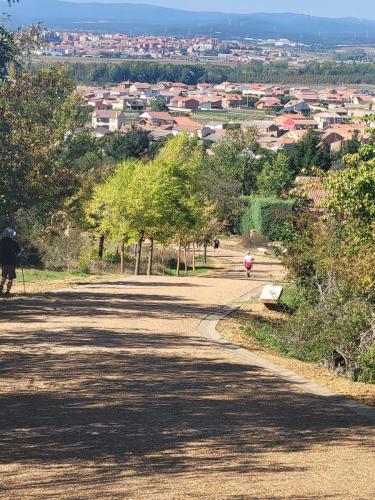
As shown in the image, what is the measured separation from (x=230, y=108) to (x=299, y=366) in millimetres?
169638

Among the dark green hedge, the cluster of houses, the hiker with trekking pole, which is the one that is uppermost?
the cluster of houses

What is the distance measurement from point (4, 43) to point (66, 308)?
4796 mm

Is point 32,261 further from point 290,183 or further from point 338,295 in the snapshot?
point 290,183

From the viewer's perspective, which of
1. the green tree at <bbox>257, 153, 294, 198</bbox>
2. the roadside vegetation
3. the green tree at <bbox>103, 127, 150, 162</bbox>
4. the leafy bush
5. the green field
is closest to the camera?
the leafy bush

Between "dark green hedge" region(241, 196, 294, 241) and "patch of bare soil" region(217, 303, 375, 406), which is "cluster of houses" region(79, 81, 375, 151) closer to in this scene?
"dark green hedge" region(241, 196, 294, 241)

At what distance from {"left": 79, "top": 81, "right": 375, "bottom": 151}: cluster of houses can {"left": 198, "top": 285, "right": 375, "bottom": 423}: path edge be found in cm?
9310

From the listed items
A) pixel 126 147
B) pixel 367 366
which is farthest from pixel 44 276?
pixel 126 147

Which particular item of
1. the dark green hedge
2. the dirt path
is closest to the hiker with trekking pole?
the dirt path

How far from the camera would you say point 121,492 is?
7340 mm

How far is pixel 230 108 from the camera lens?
181 m

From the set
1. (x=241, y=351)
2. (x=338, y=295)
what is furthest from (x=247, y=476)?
(x=338, y=295)

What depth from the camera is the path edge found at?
36.3 feet

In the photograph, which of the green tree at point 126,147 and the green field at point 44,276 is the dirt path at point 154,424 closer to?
the green field at point 44,276

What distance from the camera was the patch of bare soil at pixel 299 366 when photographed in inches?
479
